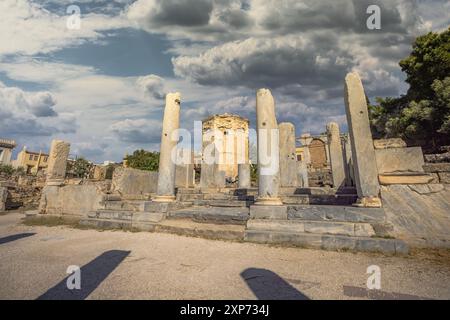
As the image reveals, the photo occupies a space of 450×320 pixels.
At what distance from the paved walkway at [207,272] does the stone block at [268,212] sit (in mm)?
980

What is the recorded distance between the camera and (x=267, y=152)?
6086 millimetres

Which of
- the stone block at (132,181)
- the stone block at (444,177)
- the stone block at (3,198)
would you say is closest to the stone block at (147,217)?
the stone block at (132,181)

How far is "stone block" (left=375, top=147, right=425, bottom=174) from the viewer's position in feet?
16.3

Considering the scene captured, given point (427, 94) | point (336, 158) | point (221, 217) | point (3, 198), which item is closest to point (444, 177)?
point (221, 217)

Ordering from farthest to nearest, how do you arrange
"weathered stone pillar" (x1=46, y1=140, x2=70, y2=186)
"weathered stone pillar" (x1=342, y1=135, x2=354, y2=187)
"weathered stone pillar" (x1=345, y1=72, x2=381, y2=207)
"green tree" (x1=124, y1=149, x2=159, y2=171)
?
"green tree" (x1=124, y1=149, x2=159, y2=171)
"weathered stone pillar" (x1=342, y1=135, x2=354, y2=187)
"weathered stone pillar" (x1=46, y1=140, x2=70, y2=186)
"weathered stone pillar" (x1=345, y1=72, x2=381, y2=207)

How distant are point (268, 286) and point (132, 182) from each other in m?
9.21

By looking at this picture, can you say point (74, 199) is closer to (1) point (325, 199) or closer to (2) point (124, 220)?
(2) point (124, 220)

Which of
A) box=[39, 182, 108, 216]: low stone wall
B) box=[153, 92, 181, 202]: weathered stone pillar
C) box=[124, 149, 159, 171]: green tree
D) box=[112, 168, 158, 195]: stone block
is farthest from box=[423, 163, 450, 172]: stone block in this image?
box=[124, 149, 159, 171]: green tree

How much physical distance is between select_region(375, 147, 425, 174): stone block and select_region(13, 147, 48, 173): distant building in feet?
205

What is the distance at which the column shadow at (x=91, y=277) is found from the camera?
101 inches

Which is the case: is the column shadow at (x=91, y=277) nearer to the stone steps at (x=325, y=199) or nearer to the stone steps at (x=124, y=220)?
the stone steps at (x=124, y=220)

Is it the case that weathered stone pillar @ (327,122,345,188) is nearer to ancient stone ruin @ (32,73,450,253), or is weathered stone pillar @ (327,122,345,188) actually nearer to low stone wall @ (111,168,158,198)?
ancient stone ruin @ (32,73,450,253)

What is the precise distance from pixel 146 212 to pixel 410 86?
19.3 meters
